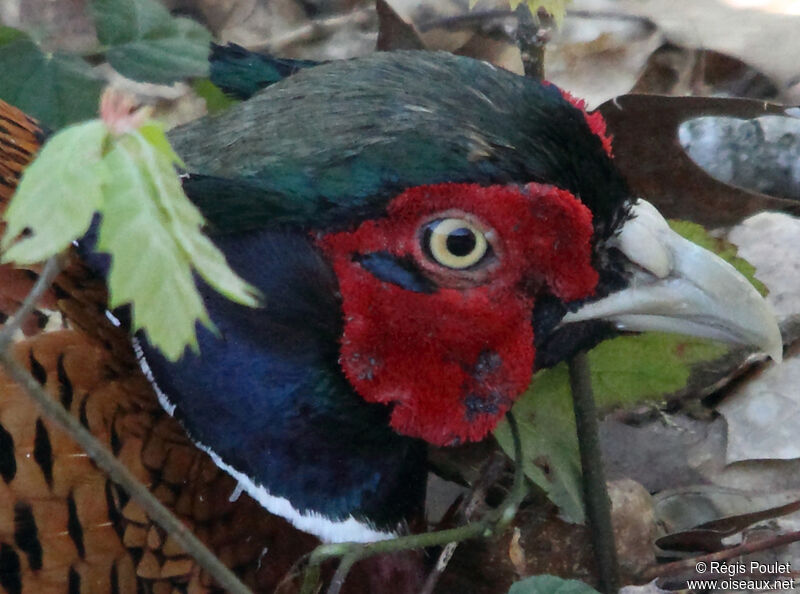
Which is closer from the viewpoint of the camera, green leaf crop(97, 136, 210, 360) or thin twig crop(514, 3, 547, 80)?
green leaf crop(97, 136, 210, 360)

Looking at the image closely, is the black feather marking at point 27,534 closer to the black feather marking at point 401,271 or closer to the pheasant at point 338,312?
the pheasant at point 338,312

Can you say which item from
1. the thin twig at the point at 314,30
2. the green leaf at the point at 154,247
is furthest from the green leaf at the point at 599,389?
the thin twig at the point at 314,30

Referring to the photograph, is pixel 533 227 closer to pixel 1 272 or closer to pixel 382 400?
pixel 382 400

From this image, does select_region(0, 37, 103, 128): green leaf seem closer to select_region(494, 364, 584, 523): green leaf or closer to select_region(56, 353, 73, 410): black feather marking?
select_region(56, 353, 73, 410): black feather marking

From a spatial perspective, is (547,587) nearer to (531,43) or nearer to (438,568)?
(438,568)

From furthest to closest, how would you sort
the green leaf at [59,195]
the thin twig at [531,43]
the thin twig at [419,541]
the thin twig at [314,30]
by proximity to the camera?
the thin twig at [314,30]
the thin twig at [531,43]
the thin twig at [419,541]
the green leaf at [59,195]

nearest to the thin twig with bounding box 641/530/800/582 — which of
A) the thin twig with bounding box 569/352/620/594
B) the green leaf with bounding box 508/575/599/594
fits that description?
the thin twig with bounding box 569/352/620/594

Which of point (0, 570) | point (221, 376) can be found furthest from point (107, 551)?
point (221, 376)
